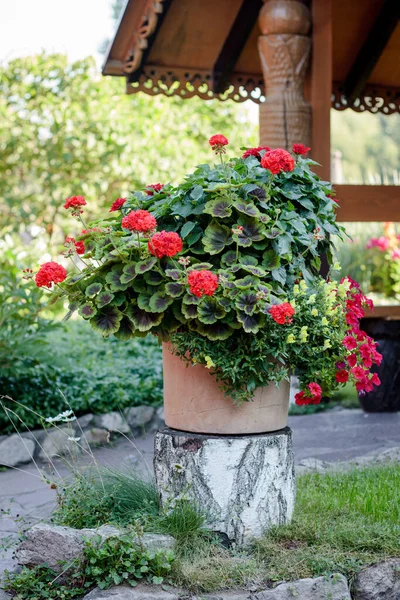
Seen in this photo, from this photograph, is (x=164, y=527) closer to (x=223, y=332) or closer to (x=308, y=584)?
(x=308, y=584)

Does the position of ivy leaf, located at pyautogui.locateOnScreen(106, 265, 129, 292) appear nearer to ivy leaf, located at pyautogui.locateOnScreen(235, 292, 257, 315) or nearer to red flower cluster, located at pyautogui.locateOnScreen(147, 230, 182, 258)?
red flower cluster, located at pyautogui.locateOnScreen(147, 230, 182, 258)

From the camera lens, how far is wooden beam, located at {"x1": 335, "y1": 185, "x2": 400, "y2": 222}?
207 inches

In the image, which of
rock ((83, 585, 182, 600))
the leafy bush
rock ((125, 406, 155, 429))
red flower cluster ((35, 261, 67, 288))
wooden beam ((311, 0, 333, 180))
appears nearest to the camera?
rock ((83, 585, 182, 600))

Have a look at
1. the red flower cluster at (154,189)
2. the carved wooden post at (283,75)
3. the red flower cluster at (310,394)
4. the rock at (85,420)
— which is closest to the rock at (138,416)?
the rock at (85,420)

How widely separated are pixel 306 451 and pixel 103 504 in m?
2.20

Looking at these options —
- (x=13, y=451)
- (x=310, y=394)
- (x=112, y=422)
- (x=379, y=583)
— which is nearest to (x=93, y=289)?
(x=310, y=394)

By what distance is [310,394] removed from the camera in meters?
3.15

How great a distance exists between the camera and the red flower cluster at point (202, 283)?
276 centimetres

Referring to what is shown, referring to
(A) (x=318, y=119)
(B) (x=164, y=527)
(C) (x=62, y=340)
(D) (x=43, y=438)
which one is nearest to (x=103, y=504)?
(B) (x=164, y=527)

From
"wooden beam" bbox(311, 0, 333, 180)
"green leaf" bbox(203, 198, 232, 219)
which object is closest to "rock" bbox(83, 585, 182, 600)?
"green leaf" bbox(203, 198, 232, 219)

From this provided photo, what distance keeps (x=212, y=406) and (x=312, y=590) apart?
774mm

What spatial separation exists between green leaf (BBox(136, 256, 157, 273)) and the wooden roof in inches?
99.1

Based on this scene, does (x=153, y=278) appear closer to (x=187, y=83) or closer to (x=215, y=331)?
(x=215, y=331)

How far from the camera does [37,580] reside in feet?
9.23
